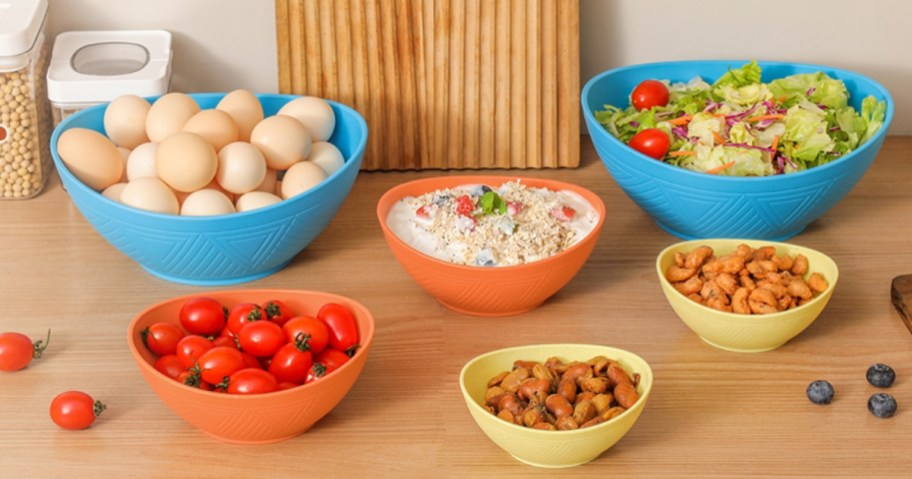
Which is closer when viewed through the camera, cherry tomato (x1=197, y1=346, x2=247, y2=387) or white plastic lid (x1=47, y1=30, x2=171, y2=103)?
cherry tomato (x1=197, y1=346, x2=247, y2=387)

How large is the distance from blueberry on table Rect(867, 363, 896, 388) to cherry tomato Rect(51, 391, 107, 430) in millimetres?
904

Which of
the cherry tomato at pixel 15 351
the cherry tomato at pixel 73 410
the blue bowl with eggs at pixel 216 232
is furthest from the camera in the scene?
the blue bowl with eggs at pixel 216 232

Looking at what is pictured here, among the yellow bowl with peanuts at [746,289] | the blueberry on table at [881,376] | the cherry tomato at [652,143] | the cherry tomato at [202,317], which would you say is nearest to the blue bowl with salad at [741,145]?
the cherry tomato at [652,143]

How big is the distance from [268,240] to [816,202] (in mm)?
758

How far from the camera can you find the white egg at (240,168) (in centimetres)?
161

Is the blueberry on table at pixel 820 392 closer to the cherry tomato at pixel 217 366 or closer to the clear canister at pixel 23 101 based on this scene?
the cherry tomato at pixel 217 366

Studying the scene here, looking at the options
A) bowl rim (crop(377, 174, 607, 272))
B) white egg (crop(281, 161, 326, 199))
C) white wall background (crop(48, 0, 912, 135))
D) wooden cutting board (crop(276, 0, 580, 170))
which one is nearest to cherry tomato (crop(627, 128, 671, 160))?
bowl rim (crop(377, 174, 607, 272))

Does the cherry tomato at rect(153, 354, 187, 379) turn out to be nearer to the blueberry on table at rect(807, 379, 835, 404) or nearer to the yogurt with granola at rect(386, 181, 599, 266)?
the yogurt with granola at rect(386, 181, 599, 266)

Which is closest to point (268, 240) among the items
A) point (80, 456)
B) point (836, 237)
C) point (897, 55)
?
point (80, 456)

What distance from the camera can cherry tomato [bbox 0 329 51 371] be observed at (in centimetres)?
145

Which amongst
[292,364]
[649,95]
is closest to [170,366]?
[292,364]

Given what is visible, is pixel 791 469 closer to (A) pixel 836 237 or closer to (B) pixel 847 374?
(B) pixel 847 374

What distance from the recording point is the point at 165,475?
1289mm

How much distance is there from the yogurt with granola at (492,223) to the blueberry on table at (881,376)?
39cm
